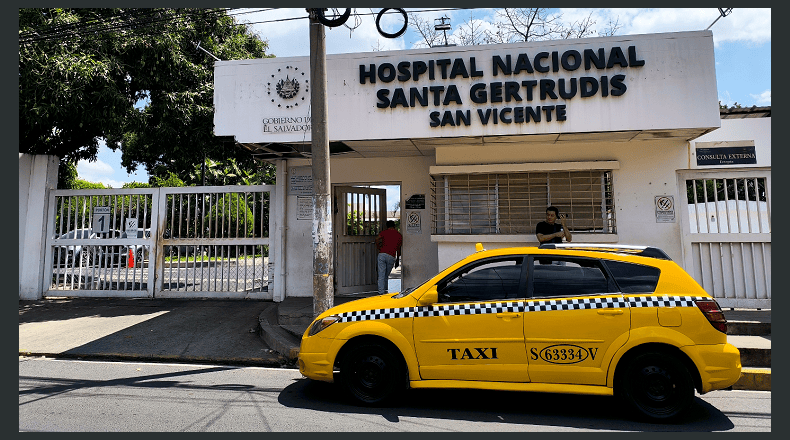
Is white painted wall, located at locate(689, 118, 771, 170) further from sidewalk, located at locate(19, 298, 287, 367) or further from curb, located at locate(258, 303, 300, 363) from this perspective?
sidewalk, located at locate(19, 298, 287, 367)

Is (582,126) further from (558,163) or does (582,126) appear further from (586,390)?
(586,390)

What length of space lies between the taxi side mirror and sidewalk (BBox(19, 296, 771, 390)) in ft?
8.28

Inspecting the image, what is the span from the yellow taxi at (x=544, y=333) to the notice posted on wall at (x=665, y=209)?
4.34 meters

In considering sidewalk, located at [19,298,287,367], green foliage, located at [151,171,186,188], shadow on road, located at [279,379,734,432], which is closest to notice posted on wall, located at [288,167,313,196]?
sidewalk, located at [19,298,287,367]

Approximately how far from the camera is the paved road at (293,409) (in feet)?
12.9

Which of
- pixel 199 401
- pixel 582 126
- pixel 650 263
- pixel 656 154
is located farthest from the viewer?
pixel 656 154

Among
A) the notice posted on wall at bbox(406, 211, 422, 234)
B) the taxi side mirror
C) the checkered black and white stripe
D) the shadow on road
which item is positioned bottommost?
the shadow on road

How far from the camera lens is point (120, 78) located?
10312 mm

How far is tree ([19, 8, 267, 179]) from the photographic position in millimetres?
9031

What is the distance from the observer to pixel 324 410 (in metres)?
4.34

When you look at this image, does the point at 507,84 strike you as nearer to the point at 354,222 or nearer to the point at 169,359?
the point at 354,222

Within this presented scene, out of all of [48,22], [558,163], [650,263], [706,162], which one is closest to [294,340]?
[650,263]

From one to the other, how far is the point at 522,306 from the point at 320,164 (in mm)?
3343

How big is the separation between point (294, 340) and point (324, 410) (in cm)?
251
